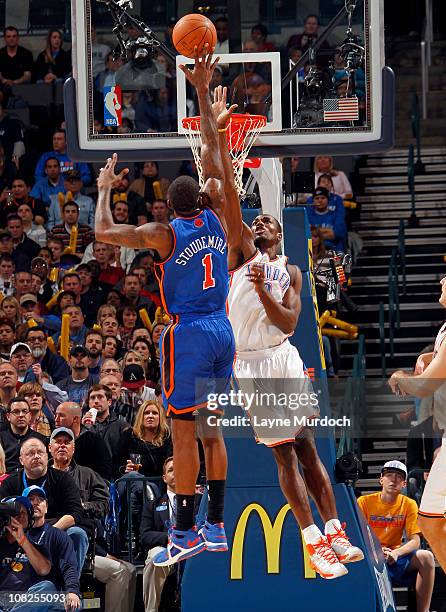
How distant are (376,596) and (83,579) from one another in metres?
2.62

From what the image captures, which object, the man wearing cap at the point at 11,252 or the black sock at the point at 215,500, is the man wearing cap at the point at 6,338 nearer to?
the man wearing cap at the point at 11,252

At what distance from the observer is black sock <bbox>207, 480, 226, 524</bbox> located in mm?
8844

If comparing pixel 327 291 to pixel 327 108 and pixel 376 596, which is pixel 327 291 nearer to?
pixel 327 108

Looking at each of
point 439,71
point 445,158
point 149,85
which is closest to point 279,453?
point 149,85

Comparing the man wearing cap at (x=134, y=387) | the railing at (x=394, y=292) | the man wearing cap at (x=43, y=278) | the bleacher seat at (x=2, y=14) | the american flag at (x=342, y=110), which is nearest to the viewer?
the american flag at (x=342, y=110)

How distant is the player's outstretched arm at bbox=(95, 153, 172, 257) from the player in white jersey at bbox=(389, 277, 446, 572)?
62.5 inches

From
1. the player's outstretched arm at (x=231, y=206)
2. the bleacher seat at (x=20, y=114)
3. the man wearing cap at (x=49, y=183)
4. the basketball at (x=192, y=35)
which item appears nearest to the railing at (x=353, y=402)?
the player's outstretched arm at (x=231, y=206)

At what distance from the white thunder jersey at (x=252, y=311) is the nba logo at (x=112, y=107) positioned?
1.47 metres

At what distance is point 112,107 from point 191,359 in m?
2.38

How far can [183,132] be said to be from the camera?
978 centimetres

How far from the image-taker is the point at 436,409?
31.6ft

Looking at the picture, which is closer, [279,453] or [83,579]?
[279,453]

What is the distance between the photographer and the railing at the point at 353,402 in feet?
41.8

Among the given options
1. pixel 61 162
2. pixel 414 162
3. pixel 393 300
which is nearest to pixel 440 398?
pixel 393 300
